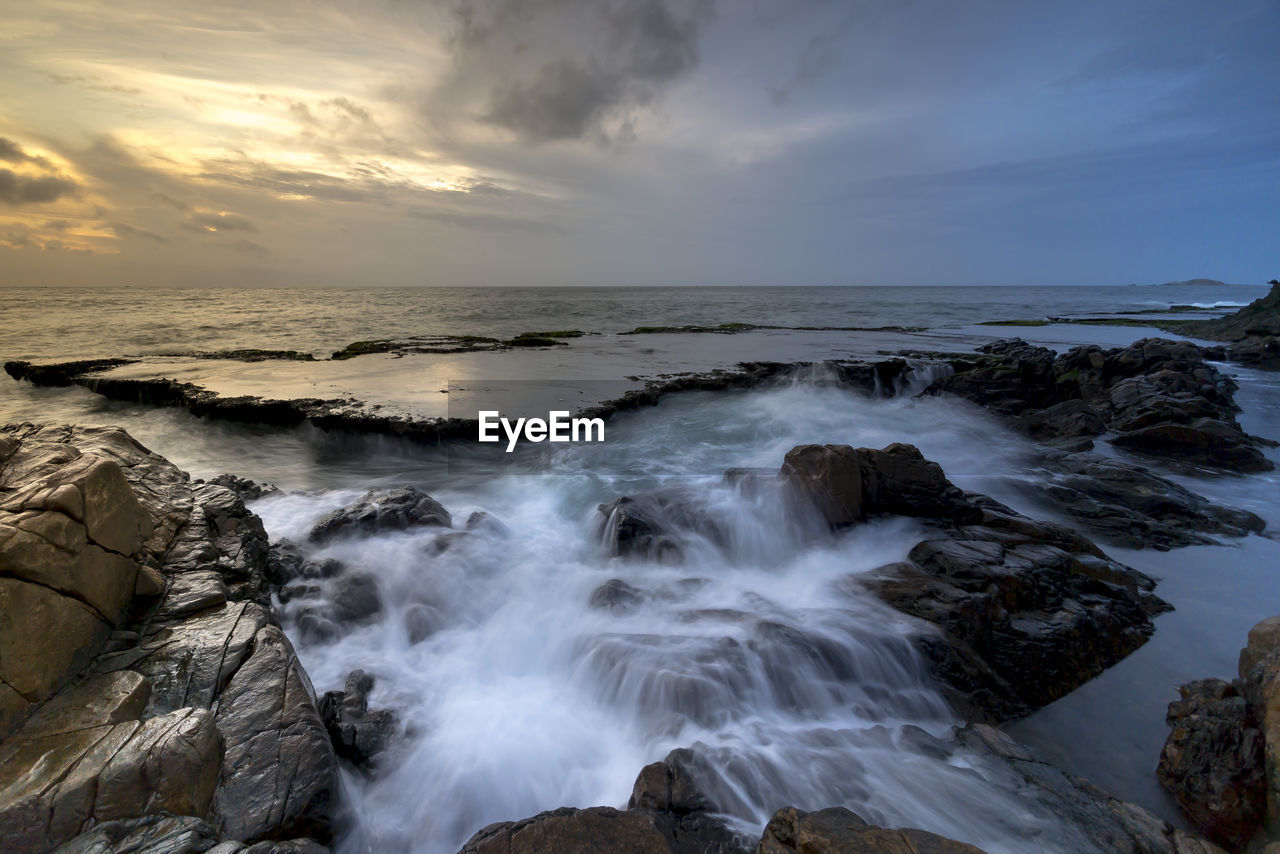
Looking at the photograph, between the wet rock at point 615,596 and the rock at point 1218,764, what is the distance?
4.71 m

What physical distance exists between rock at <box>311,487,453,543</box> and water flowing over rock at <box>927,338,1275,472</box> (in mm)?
13869

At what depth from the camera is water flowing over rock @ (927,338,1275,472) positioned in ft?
37.9

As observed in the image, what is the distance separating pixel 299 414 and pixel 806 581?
11.6m

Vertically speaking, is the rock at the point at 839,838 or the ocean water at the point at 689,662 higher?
the rock at the point at 839,838

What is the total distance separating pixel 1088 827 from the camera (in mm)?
3609

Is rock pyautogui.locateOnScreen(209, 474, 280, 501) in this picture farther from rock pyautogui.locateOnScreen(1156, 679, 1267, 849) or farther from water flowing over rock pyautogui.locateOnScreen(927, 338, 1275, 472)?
water flowing over rock pyautogui.locateOnScreen(927, 338, 1275, 472)

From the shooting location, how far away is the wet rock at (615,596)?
6.49 m

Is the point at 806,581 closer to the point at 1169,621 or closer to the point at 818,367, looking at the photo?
the point at 1169,621

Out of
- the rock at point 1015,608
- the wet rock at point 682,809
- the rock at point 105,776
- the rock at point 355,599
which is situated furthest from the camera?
the rock at point 355,599

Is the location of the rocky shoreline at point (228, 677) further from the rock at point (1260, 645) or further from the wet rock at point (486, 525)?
the wet rock at point (486, 525)

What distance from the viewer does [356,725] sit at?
4465mm

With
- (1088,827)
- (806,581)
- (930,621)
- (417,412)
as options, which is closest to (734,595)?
(806,581)

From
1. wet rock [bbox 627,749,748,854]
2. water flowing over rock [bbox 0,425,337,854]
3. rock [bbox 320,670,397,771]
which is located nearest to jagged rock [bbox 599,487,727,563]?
rock [bbox 320,670,397,771]

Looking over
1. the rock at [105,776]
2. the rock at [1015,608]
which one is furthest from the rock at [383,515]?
the rock at [1015,608]
